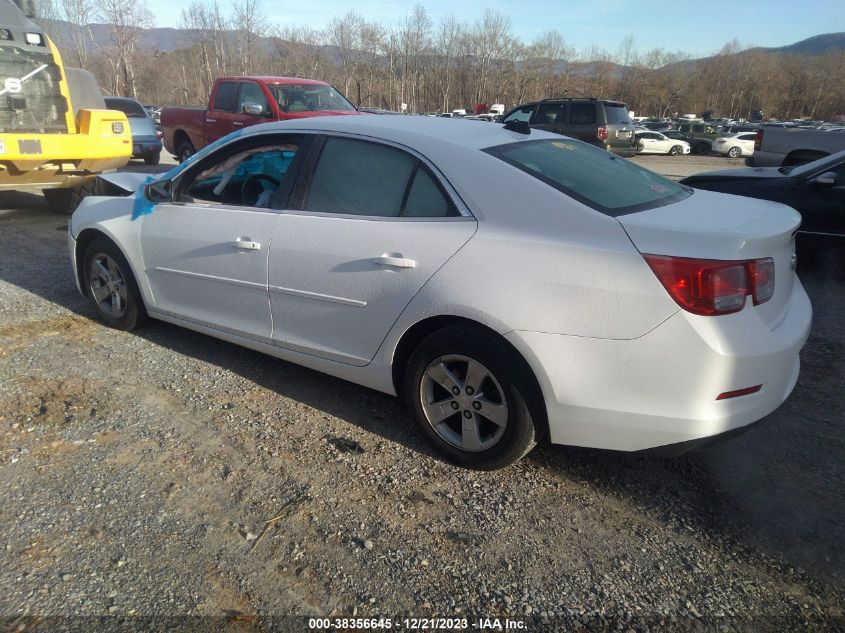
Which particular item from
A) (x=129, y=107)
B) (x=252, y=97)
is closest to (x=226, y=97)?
(x=252, y=97)

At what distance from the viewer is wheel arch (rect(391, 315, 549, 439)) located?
2609mm

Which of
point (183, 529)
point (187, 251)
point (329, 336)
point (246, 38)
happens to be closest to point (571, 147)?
point (329, 336)

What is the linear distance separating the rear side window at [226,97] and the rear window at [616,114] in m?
8.94

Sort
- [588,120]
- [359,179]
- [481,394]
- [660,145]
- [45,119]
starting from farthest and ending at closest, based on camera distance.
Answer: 1. [660,145]
2. [588,120]
3. [45,119]
4. [359,179]
5. [481,394]

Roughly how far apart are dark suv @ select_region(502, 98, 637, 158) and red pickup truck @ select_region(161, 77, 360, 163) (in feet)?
18.5

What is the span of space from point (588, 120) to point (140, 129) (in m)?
10.7

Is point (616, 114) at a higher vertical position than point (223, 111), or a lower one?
lower

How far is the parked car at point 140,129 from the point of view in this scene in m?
14.1

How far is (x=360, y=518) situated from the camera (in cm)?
256

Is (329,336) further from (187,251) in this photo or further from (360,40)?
(360,40)

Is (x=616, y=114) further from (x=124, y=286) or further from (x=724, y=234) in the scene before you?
(x=724, y=234)

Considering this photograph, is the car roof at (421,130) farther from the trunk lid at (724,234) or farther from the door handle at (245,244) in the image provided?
the trunk lid at (724,234)

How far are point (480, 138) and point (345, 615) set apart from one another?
2264mm

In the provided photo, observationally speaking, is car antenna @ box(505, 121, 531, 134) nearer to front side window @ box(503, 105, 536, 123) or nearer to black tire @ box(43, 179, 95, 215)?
black tire @ box(43, 179, 95, 215)
